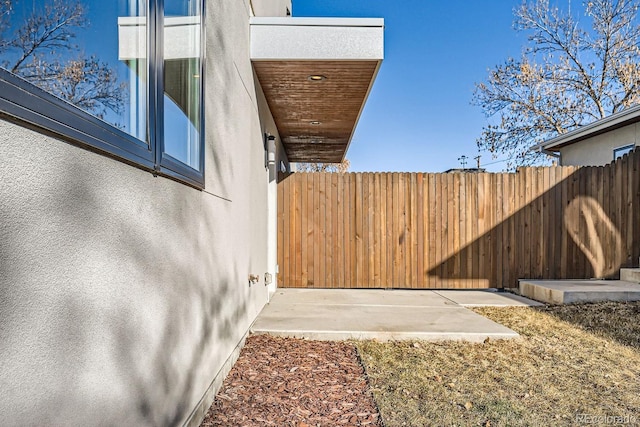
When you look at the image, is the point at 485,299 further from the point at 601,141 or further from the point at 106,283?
the point at 601,141

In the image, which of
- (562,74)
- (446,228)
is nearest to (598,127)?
(446,228)

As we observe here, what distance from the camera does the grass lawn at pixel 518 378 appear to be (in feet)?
8.65

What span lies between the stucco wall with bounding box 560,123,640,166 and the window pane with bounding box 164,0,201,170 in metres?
9.65

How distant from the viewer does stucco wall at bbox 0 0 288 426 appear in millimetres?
969

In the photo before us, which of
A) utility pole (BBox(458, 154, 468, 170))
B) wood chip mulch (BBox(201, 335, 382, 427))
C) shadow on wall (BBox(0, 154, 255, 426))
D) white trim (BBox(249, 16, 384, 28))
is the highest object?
utility pole (BBox(458, 154, 468, 170))

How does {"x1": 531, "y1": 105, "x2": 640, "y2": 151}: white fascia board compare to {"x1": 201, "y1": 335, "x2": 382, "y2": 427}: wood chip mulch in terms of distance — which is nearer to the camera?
{"x1": 201, "y1": 335, "x2": 382, "y2": 427}: wood chip mulch

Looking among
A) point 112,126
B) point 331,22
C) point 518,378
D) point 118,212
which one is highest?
point 331,22

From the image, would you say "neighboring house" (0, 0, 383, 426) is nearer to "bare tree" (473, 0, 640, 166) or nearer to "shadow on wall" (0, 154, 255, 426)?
"shadow on wall" (0, 154, 255, 426)

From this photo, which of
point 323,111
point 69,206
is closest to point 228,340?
point 69,206

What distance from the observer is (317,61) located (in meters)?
4.21

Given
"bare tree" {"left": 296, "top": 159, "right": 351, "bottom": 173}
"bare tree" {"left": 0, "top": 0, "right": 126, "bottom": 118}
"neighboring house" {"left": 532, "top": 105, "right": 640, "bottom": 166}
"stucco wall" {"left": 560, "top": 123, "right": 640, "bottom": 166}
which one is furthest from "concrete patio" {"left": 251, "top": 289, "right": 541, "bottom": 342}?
"bare tree" {"left": 296, "top": 159, "right": 351, "bottom": 173}

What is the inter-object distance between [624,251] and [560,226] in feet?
3.85

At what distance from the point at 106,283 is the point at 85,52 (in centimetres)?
77

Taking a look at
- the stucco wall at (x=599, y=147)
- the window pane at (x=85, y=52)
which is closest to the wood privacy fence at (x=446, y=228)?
the stucco wall at (x=599, y=147)
